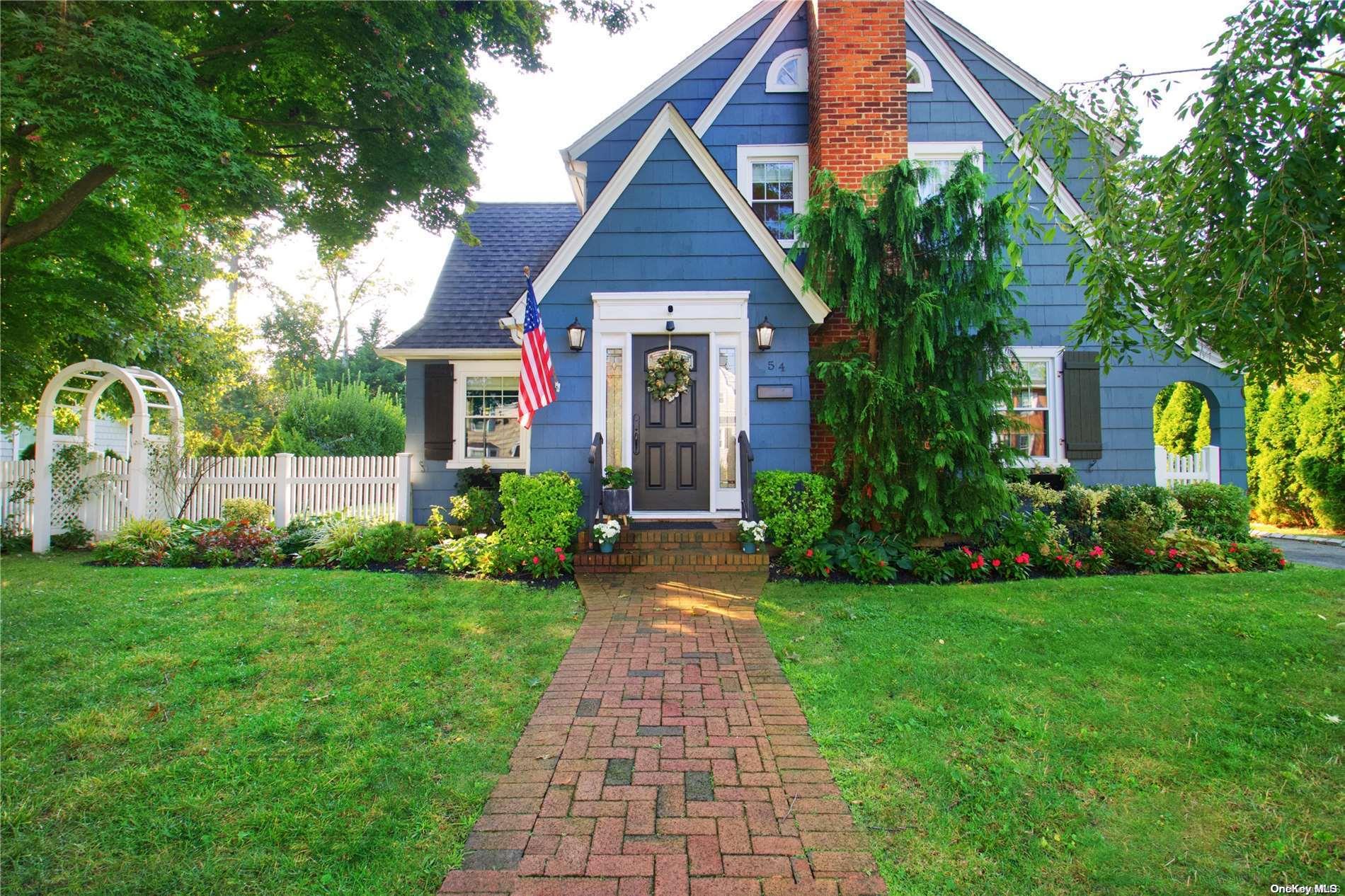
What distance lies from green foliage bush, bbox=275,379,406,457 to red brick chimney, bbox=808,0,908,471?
11696 millimetres

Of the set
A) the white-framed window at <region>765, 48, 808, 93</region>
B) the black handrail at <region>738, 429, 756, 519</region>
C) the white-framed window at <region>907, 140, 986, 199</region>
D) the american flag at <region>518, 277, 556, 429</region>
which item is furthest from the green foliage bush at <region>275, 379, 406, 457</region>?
the white-framed window at <region>907, 140, 986, 199</region>

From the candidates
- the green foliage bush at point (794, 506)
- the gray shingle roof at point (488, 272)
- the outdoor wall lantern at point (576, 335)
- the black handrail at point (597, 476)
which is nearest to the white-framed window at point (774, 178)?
the gray shingle roof at point (488, 272)

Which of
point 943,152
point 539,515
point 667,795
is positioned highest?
point 943,152

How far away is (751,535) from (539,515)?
7.68 feet

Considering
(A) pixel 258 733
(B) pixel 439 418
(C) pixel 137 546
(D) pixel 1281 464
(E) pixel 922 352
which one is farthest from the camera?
(D) pixel 1281 464

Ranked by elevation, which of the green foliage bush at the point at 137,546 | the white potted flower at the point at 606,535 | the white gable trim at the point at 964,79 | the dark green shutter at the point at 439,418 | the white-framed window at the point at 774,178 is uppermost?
the white gable trim at the point at 964,79

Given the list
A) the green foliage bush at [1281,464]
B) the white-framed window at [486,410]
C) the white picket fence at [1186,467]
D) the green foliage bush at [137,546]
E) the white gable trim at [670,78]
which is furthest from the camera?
the green foliage bush at [1281,464]

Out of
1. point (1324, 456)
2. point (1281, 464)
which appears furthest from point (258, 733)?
point (1281, 464)

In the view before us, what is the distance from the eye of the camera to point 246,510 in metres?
8.91

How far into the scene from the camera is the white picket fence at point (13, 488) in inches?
350

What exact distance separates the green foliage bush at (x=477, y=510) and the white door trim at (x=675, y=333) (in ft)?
8.20

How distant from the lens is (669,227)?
7480 millimetres

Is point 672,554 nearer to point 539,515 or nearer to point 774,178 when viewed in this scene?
point 539,515

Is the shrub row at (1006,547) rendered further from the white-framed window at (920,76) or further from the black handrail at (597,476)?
the white-framed window at (920,76)
